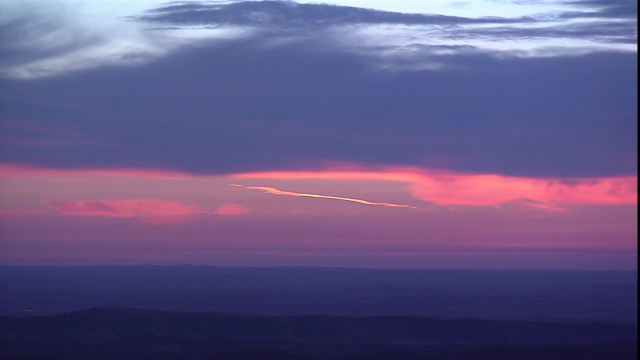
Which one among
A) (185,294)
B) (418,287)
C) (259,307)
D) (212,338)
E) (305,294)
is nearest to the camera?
(212,338)

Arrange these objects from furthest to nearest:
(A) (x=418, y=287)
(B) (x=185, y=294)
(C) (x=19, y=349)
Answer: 1. (A) (x=418, y=287)
2. (B) (x=185, y=294)
3. (C) (x=19, y=349)

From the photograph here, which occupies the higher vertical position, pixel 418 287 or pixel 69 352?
pixel 418 287

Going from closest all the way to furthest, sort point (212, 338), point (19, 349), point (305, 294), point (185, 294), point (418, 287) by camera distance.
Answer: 1. point (19, 349)
2. point (212, 338)
3. point (185, 294)
4. point (305, 294)
5. point (418, 287)

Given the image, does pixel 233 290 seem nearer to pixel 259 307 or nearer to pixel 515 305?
pixel 259 307

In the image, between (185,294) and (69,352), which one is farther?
(185,294)

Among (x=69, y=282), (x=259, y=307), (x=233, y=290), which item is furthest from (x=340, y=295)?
(x=69, y=282)

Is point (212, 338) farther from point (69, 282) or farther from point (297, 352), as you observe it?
point (69, 282)

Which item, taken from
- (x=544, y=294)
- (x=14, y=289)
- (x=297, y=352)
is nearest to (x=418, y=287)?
(x=544, y=294)
